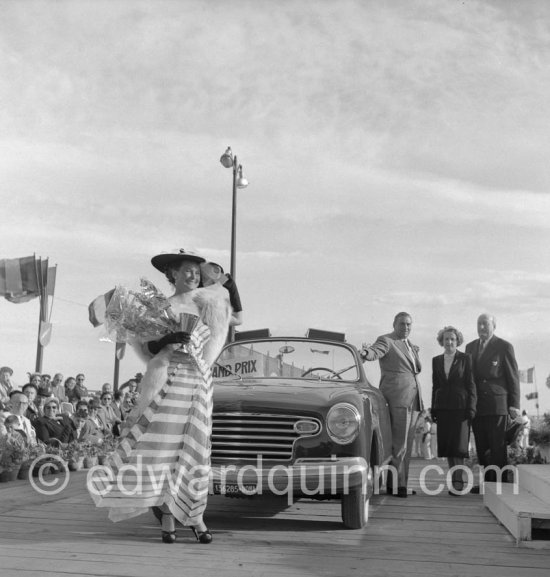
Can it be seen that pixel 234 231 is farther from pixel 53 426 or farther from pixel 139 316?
pixel 139 316

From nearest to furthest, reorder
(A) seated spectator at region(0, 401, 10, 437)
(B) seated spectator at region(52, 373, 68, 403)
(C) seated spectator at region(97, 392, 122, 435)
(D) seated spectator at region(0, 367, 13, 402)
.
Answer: (A) seated spectator at region(0, 401, 10, 437) → (D) seated spectator at region(0, 367, 13, 402) → (C) seated spectator at region(97, 392, 122, 435) → (B) seated spectator at region(52, 373, 68, 403)

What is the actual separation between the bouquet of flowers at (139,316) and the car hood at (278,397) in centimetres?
92

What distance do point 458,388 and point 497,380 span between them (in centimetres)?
45

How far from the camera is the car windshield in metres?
7.44

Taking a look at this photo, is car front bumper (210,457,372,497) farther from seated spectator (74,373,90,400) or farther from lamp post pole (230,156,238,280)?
lamp post pole (230,156,238,280)

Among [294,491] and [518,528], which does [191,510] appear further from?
[518,528]

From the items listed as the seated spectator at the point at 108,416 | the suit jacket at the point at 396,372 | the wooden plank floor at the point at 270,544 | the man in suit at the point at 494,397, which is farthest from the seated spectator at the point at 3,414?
the man in suit at the point at 494,397

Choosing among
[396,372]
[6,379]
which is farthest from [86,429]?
[396,372]

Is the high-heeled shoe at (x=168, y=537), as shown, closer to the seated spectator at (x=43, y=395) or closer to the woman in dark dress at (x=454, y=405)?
the woman in dark dress at (x=454, y=405)

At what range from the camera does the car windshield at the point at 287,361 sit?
7.44 meters

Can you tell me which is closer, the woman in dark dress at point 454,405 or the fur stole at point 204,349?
the fur stole at point 204,349

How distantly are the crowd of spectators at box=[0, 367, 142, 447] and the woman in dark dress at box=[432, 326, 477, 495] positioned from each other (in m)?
5.29

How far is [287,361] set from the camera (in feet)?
25.1

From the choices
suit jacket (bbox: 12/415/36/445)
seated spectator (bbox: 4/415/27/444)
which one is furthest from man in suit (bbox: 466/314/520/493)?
suit jacket (bbox: 12/415/36/445)
